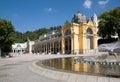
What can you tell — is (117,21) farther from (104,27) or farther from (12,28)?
(12,28)

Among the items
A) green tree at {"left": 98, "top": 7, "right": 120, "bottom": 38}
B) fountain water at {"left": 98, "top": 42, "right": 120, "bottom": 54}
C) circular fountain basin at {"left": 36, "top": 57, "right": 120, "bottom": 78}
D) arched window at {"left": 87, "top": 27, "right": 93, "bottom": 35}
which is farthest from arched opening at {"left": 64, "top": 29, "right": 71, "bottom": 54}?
circular fountain basin at {"left": 36, "top": 57, "right": 120, "bottom": 78}

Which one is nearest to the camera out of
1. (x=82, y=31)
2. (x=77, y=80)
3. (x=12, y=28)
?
(x=77, y=80)

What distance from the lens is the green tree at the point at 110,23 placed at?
71938 millimetres

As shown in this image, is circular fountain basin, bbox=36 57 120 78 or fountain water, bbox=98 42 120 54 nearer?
circular fountain basin, bbox=36 57 120 78

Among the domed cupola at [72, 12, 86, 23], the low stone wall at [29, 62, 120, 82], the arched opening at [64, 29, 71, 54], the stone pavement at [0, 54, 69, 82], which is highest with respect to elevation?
the domed cupola at [72, 12, 86, 23]

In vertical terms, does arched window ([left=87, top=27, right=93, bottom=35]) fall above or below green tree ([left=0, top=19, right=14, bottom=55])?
above

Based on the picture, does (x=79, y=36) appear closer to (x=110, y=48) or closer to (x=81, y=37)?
(x=81, y=37)

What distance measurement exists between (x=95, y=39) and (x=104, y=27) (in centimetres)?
Answer: 1052

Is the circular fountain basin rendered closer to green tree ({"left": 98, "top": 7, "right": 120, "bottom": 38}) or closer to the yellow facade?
green tree ({"left": 98, "top": 7, "right": 120, "bottom": 38})

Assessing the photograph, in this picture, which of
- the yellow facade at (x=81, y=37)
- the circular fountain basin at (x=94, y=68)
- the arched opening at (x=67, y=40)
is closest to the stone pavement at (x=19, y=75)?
the circular fountain basin at (x=94, y=68)

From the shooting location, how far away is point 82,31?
8125 centimetres

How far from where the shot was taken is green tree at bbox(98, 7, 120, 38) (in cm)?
7194

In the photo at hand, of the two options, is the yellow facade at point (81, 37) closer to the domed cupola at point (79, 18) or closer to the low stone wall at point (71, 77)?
the domed cupola at point (79, 18)

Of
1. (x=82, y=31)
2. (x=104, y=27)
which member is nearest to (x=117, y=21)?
(x=104, y=27)
